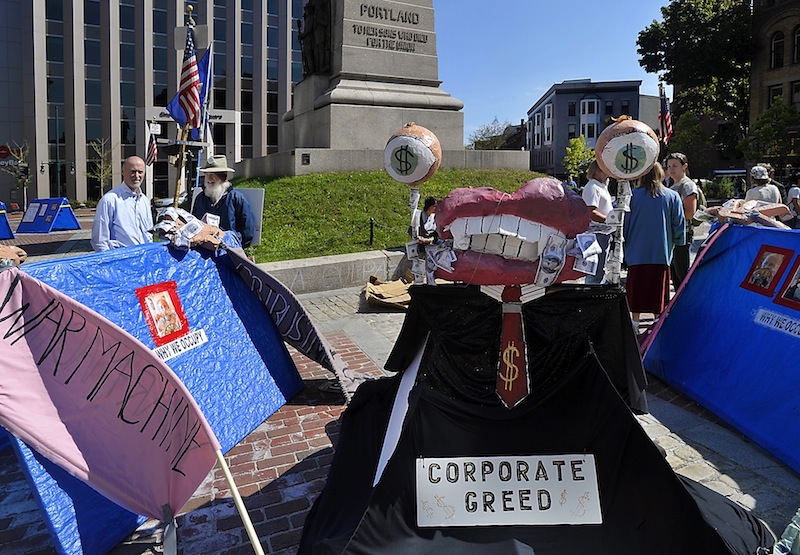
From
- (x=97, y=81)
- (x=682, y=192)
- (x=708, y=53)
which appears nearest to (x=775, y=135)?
(x=708, y=53)

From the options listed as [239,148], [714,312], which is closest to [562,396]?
[714,312]

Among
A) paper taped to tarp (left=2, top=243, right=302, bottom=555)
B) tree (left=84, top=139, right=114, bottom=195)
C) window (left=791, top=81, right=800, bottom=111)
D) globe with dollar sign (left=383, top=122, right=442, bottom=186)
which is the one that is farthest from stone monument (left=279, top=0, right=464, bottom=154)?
window (left=791, top=81, right=800, bottom=111)

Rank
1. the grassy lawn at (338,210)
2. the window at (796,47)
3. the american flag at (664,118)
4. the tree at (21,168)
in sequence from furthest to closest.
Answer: the window at (796,47), the tree at (21,168), the grassy lawn at (338,210), the american flag at (664,118)

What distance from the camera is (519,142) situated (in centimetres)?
9962

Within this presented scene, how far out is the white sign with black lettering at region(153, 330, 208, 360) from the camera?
12.0 feet

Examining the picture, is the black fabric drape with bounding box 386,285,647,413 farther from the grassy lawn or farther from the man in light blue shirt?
the grassy lawn

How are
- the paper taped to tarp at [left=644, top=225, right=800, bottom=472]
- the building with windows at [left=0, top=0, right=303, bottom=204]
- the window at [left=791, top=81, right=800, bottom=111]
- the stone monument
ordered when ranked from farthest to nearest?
the building with windows at [left=0, top=0, right=303, bottom=204]
the window at [left=791, top=81, right=800, bottom=111]
the stone monument
the paper taped to tarp at [left=644, top=225, right=800, bottom=472]

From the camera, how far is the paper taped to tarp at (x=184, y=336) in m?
2.81

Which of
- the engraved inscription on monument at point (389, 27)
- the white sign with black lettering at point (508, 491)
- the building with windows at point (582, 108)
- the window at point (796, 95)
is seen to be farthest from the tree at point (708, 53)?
the white sign with black lettering at point (508, 491)

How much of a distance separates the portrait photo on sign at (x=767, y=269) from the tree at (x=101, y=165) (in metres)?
45.7

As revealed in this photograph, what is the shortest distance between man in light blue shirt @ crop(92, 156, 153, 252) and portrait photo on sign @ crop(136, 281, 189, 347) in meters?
1.64

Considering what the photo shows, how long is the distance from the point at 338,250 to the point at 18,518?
7.50 meters

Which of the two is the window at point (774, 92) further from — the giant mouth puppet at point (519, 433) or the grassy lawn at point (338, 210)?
the giant mouth puppet at point (519, 433)

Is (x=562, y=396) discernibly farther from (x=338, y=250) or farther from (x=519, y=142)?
(x=519, y=142)
